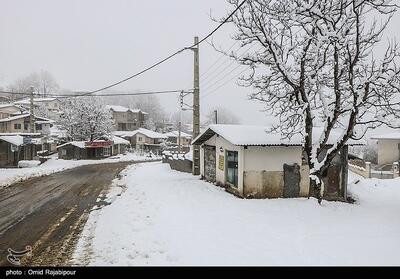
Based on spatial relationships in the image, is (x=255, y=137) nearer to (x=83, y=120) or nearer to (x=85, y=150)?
(x=85, y=150)

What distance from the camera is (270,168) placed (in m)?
15.8

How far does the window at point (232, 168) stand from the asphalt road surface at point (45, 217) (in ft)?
22.1

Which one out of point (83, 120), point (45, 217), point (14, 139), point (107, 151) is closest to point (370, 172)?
point (45, 217)

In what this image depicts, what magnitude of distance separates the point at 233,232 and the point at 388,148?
126ft

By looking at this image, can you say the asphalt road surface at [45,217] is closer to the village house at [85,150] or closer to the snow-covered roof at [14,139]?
the snow-covered roof at [14,139]

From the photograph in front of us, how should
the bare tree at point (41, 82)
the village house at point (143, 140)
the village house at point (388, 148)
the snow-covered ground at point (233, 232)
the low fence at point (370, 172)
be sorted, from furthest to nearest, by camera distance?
the bare tree at point (41, 82) → the village house at point (143, 140) → the village house at point (388, 148) → the low fence at point (370, 172) → the snow-covered ground at point (233, 232)

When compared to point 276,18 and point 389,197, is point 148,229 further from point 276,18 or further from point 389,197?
point 389,197

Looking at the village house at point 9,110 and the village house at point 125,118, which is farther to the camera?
the village house at point 125,118

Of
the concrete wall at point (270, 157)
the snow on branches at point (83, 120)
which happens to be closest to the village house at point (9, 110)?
the snow on branches at point (83, 120)

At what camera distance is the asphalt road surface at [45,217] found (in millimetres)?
8207

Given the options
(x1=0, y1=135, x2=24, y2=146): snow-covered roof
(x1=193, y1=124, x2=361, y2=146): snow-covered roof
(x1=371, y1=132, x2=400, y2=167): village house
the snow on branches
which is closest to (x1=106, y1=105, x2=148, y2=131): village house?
the snow on branches

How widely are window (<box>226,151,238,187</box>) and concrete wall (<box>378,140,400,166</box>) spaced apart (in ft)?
104

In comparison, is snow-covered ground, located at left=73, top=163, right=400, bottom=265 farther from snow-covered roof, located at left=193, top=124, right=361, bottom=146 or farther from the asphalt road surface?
snow-covered roof, located at left=193, top=124, right=361, bottom=146

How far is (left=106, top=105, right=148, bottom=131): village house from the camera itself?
86.5m
